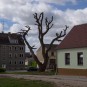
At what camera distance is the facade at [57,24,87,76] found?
1841 inches

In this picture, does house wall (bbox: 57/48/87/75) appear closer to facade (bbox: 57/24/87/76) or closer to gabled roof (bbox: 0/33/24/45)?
facade (bbox: 57/24/87/76)

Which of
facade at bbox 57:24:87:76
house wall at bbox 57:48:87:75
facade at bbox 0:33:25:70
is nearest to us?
house wall at bbox 57:48:87:75

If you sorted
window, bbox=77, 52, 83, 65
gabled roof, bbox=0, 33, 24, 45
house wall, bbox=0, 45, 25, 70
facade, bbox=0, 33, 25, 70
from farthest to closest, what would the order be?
house wall, bbox=0, 45, 25, 70, facade, bbox=0, 33, 25, 70, gabled roof, bbox=0, 33, 24, 45, window, bbox=77, 52, 83, 65

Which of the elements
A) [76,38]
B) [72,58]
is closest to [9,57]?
[76,38]

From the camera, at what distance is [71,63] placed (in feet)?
161

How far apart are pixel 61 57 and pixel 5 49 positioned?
8376 cm

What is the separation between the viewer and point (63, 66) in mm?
51312

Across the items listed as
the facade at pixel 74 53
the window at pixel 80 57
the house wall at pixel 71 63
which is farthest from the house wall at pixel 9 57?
A: the window at pixel 80 57

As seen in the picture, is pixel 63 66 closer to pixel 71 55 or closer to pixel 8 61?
pixel 71 55

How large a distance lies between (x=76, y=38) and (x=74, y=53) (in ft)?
8.93

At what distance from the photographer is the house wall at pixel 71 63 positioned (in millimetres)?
46375

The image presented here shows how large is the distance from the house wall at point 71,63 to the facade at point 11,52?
264 feet

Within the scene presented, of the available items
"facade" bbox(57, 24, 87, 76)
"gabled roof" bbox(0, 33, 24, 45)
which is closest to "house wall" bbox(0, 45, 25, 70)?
"gabled roof" bbox(0, 33, 24, 45)

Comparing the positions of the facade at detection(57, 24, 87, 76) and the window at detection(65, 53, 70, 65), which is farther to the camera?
the window at detection(65, 53, 70, 65)
